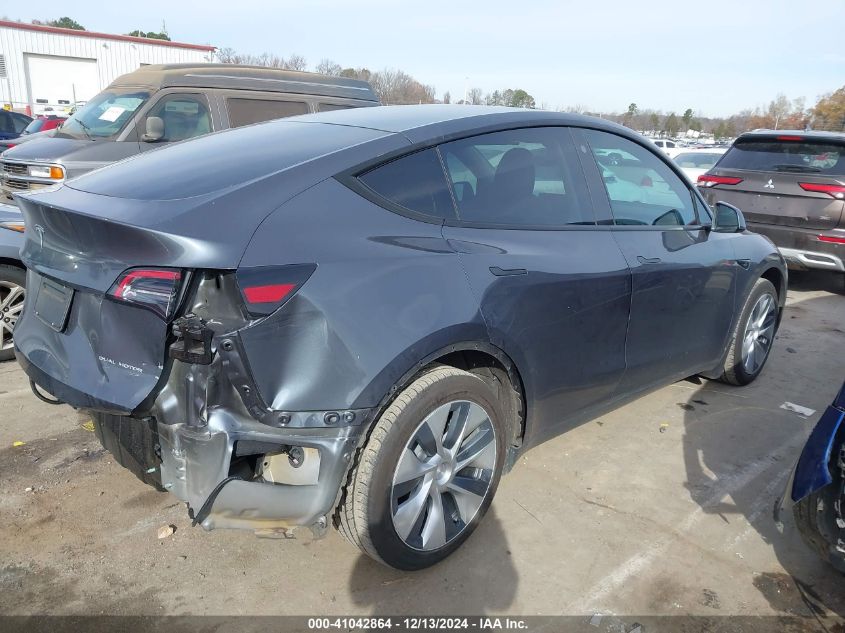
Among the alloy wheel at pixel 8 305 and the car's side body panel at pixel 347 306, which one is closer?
the car's side body panel at pixel 347 306

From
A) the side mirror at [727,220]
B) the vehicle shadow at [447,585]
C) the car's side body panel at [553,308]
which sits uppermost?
the side mirror at [727,220]

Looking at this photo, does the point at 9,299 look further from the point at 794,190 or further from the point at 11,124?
the point at 11,124

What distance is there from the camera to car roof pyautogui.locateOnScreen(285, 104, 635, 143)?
2.71 metres

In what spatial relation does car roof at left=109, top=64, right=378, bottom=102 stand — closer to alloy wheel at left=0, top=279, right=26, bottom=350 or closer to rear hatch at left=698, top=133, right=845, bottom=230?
alloy wheel at left=0, top=279, right=26, bottom=350

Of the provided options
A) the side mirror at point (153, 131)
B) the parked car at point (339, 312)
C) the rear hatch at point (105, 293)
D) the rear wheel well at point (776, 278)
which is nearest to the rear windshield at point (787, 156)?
the rear wheel well at point (776, 278)

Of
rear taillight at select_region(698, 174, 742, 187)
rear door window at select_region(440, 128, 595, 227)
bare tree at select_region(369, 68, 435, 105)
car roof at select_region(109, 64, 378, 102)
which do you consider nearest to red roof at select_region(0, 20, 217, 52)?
bare tree at select_region(369, 68, 435, 105)

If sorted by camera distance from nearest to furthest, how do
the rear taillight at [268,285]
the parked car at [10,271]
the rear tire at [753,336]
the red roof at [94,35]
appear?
the rear taillight at [268,285], the rear tire at [753,336], the parked car at [10,271], the red roof at [94,35]

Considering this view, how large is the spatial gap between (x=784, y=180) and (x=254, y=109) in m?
6.11

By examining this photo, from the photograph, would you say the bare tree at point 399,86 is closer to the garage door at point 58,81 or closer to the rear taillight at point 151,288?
the garage door at point 58,81

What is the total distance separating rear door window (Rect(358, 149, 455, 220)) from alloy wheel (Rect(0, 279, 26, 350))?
3343mm

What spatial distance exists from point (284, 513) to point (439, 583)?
0.77 meters

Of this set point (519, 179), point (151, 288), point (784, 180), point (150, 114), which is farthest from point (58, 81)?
point (151, 288)

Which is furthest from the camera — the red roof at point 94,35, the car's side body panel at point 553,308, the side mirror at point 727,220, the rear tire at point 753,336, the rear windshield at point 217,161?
the red roof at point 94,35

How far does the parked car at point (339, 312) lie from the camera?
2.08 metres
